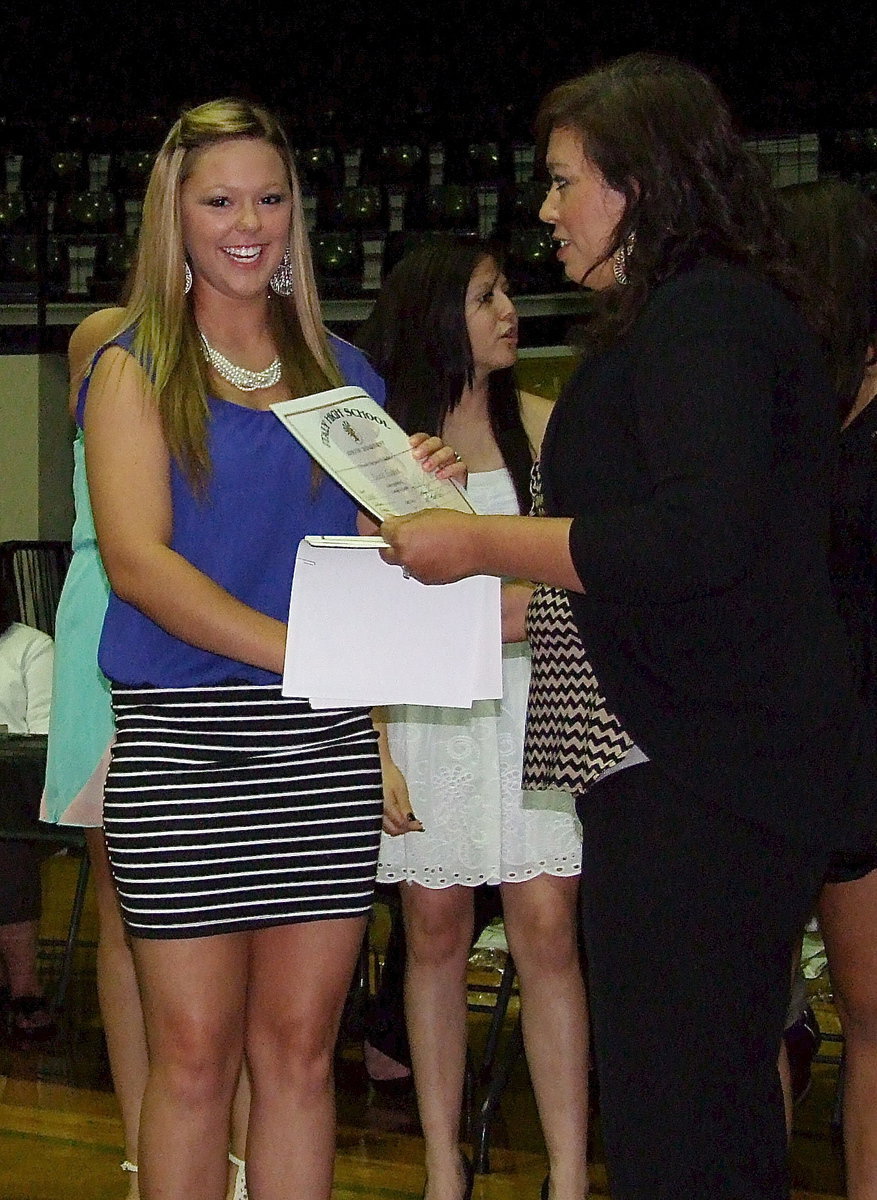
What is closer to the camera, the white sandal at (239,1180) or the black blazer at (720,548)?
the black blazer at (720,548)

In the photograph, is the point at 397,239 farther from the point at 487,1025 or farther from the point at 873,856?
the point at 873,856

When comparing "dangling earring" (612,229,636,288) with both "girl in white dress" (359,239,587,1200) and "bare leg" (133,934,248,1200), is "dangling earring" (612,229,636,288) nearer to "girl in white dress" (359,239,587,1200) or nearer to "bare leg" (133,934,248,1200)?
Result: "bare leg" (133,934,248,1200)

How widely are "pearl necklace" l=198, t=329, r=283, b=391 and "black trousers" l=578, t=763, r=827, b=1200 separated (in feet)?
2.84

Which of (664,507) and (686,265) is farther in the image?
(686,265)

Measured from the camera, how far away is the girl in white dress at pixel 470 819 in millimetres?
2832

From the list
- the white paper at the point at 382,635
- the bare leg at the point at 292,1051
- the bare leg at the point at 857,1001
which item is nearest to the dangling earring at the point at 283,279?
the white paper at the point at 382,635

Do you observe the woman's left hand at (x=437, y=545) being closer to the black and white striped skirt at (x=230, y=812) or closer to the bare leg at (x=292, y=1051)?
the black and white striped skirt at (x=230, y=812)

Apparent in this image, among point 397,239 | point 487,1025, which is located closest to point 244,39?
point 397,239

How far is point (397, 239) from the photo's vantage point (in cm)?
864

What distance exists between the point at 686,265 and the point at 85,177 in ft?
30.5

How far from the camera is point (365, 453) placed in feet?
6.21

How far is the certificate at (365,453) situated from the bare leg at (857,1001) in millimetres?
737

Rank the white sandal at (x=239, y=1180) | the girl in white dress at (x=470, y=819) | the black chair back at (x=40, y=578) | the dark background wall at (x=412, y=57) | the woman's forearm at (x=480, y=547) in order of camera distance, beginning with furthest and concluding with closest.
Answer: the dark background wall at (x=412, y=57), the black chair back at (x=40, y=578), the girl in white dress at (x=470, y=819), the white sandal at (x=239, y=1180), the woman's forearm at (x=480, y=547)

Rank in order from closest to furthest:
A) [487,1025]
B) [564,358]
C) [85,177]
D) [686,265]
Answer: [686,265] → [487,1025] → [564,358] → [85,177]
